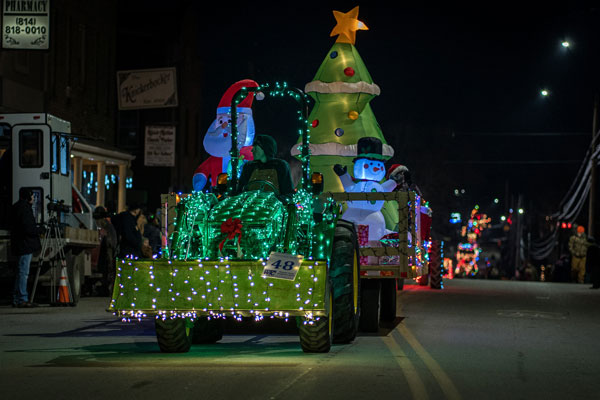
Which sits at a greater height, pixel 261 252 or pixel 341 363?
pixel 261 252

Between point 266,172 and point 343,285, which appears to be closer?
point 343,285

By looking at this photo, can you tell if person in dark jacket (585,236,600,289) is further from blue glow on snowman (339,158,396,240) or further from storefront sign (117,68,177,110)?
storefront sign (117,68,177,110)

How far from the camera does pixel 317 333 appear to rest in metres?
11.0

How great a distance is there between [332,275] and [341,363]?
5.76ft

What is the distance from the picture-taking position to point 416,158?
5778 centimetres

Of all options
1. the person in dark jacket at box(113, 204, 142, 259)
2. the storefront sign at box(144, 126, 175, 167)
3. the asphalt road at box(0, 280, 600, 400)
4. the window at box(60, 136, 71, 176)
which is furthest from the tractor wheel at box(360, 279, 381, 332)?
the storefront sign at box(144, 126, 175, 167)

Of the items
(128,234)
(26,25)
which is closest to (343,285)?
(128,234)

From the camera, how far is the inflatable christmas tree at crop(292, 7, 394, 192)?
22406 mm

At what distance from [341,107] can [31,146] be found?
22.5ft

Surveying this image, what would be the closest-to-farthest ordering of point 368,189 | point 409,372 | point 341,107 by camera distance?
1. point 409,372
2. point 368,189
3. point 341,107

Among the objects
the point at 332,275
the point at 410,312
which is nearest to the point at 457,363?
the point at 332,275

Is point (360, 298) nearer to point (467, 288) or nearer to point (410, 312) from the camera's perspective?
point (410, 312)

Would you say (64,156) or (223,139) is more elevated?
(223,139)

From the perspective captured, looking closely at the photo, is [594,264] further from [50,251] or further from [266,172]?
[266,172]
